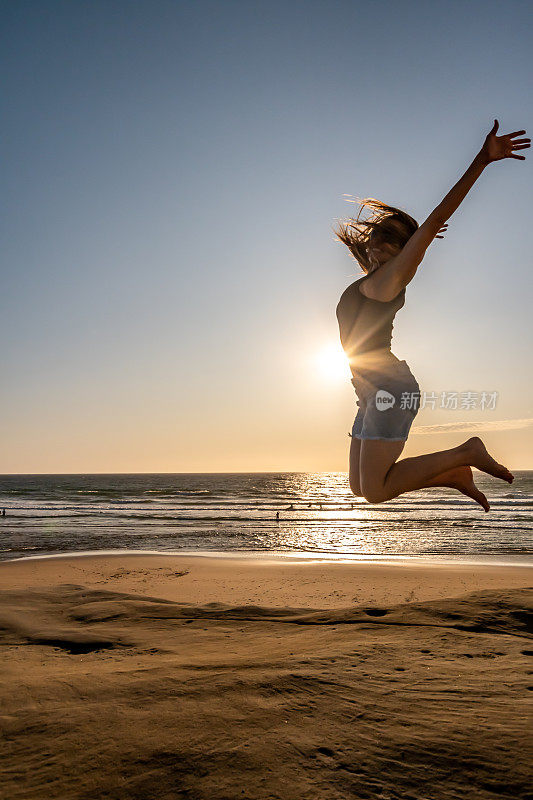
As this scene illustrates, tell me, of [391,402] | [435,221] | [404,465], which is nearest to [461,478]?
[404,465]

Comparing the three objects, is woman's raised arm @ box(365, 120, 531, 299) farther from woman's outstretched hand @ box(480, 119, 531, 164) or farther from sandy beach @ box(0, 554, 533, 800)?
sandy beach @ box(0, 554, 533, 800)

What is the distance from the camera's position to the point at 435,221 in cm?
287

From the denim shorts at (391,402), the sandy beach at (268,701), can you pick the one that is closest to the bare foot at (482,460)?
the denim shorts at (391,402)

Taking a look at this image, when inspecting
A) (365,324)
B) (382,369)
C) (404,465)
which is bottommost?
(404,465)

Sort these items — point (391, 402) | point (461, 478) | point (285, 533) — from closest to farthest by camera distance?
point (391, 402) → point (461, 478) → point (285, 533)

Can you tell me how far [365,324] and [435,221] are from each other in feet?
2.18

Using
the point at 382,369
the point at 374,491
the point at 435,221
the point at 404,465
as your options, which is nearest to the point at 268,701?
the point at 374,491

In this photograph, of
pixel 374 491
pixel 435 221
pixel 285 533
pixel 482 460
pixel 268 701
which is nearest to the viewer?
pixel 268 701

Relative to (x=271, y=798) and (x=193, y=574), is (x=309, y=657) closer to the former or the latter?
(x=271, y=798)

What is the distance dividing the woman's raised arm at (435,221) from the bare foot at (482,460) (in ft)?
3.82
